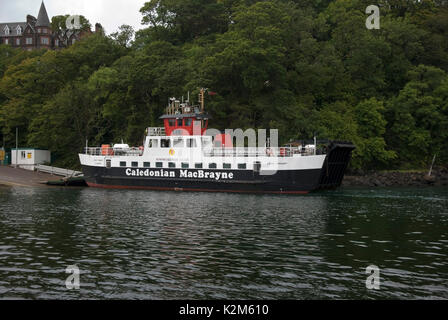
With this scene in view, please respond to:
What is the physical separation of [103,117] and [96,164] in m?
20.9

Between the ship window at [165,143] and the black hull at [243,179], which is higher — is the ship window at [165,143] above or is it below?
above

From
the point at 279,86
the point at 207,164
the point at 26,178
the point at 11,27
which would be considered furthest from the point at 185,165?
the point at 11,27

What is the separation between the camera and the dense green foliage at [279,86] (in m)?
59.6

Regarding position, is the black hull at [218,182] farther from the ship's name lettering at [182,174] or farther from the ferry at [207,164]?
the ship's name lettering at [182,174]

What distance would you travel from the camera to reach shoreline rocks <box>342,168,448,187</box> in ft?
184

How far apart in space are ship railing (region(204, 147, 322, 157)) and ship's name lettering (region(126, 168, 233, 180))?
1.86 meters

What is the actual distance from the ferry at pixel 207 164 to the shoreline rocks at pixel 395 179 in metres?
11.6

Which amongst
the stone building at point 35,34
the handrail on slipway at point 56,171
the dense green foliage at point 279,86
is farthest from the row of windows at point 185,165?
the stone building at point 35,34

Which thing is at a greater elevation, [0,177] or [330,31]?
[330,31]

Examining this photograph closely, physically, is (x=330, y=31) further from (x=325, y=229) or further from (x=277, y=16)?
(x=325, y=229)

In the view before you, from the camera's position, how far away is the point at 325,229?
23172 mm

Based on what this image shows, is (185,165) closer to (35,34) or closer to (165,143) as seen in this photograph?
(165,143)

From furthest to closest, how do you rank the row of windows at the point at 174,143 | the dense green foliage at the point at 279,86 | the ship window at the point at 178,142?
the dense green foliage at the point at 279,86 → the ship window at the point at 178,142 → the row of windows at the point at 174,143
